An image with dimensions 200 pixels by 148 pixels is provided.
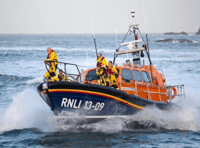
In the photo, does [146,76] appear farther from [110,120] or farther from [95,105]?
[95,105]

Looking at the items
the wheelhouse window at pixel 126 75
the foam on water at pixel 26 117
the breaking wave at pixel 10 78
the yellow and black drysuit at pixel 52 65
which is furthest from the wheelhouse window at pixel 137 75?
the breaking wave at pixel 10 78

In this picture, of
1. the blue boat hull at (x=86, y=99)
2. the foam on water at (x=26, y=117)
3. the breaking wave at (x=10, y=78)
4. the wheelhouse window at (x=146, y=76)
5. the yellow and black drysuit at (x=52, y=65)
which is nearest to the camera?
the blue boat hull at (x=86, y=99)

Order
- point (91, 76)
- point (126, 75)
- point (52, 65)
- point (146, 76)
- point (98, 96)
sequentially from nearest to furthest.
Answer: point (52, 65) → point (98, 96) → point (126, 75) → point (91, 76) → point (146, 76)

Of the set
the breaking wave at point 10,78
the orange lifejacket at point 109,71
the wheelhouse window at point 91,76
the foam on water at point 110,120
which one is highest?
the orange lifejacket at point 109,71

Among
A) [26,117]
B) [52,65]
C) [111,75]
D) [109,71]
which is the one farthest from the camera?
[26,117]

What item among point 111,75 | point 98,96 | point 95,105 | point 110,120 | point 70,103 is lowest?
point 110,120

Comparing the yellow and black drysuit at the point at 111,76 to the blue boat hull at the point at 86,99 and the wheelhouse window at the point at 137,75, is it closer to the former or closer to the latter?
the blue boat hull at the point at 86,99

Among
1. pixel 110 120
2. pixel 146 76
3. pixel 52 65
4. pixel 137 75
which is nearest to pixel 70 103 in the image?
pixel 52 65

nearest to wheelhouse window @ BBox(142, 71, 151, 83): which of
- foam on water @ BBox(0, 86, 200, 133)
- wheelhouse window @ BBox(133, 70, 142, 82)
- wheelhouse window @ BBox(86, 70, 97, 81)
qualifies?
wheelhouse window @ BBox(133, 70, 142, 82)

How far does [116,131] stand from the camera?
9062 millimetres

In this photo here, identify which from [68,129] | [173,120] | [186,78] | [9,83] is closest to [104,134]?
[68,129]

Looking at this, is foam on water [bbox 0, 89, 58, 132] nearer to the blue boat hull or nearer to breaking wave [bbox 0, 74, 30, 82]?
the blue boat hull

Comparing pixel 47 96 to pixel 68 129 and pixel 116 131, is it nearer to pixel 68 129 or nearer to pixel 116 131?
pixel 68 129

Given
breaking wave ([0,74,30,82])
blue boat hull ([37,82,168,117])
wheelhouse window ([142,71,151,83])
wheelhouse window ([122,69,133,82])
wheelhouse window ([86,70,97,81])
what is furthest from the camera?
breaking wave ([0,74,30,82])
